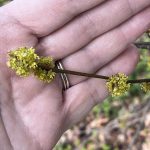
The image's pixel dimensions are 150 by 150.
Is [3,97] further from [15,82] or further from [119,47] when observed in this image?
[119,47]

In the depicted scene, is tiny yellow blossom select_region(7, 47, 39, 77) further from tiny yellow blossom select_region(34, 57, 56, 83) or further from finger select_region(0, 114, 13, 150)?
finger select_region(0, 114, 13, 150)

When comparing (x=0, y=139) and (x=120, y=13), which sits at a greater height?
(x=120, y=13)

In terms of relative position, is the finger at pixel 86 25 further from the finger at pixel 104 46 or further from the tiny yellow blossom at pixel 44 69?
the tiny yellow blossom at pixel 44 69

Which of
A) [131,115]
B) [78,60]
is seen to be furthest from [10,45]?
[131,115]

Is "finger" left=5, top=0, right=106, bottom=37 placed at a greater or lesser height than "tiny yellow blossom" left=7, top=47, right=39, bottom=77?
greater

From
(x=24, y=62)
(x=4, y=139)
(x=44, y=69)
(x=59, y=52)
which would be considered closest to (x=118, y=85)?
(x=44, y=69)

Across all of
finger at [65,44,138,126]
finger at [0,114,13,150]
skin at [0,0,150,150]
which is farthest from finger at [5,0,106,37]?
finger at [0,114,13,150]

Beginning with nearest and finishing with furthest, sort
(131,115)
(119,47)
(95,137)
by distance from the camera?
(119,47) → (131,115) → (95,137)
